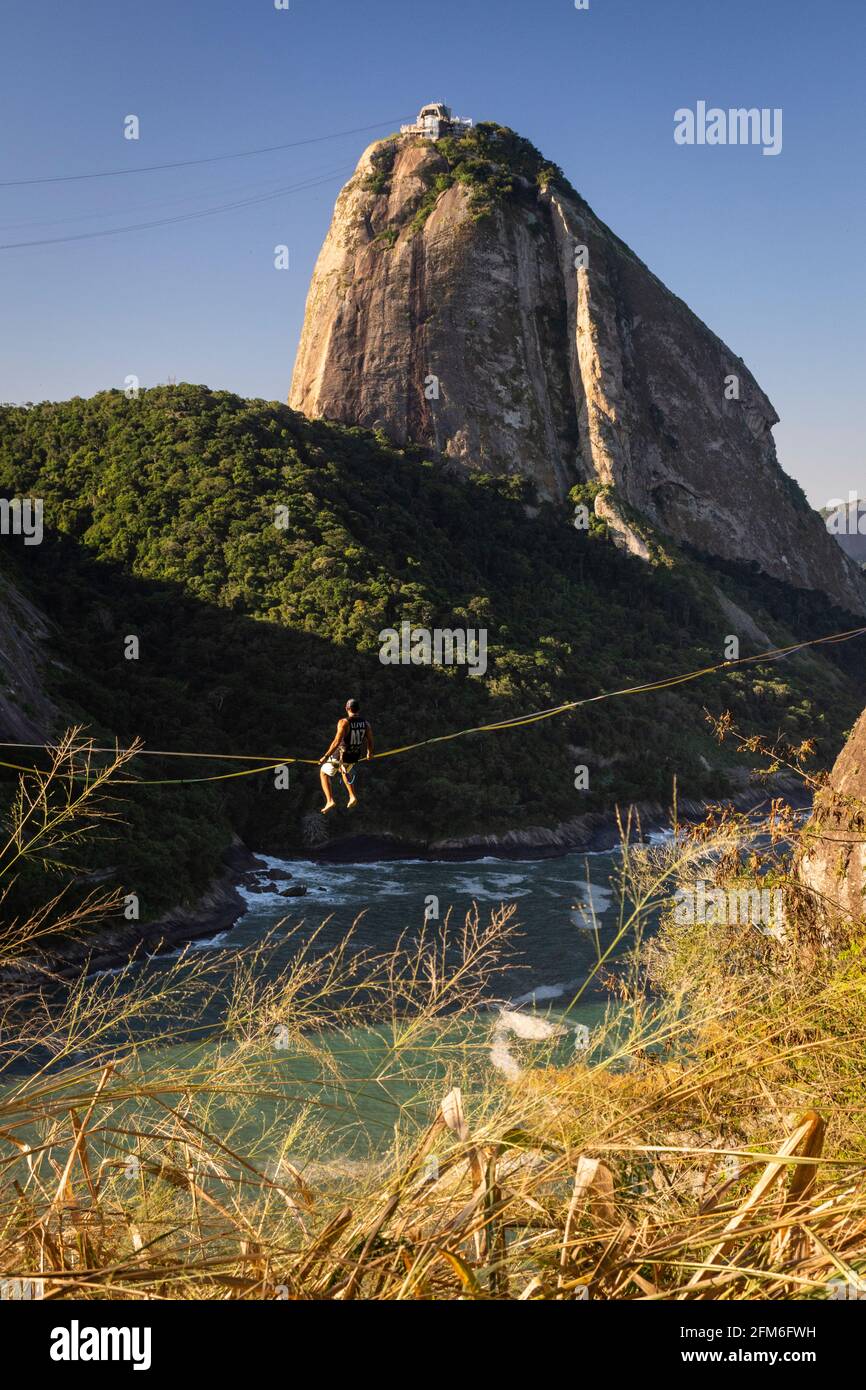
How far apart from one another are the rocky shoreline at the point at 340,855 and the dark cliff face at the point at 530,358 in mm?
34702

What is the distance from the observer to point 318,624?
188 ft

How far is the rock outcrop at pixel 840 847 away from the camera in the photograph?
40.4 feet

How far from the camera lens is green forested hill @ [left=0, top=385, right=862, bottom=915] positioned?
48.1 m

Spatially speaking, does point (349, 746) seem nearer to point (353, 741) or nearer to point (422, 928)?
point (353, 741)

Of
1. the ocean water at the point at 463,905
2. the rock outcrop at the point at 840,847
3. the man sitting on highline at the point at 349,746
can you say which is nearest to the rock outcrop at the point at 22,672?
the ocean water at the point at 463,905

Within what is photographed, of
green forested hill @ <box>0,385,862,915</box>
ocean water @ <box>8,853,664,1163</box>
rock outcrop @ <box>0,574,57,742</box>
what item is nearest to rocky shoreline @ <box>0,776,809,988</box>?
ocean water @ <box>8,853,664,1163</box>

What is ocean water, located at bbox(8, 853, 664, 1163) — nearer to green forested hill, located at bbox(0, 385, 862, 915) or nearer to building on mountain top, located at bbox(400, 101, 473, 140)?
green forested hill, located at bbox(0, 385, 862, 915)

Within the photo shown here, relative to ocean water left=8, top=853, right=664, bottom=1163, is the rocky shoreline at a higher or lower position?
higher

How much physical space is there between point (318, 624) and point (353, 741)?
47797mm

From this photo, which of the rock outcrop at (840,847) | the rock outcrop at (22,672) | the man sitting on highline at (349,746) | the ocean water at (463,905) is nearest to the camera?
the man sitting on highline at (349,746)

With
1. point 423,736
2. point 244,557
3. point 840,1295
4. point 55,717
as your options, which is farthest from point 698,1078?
point 244,557

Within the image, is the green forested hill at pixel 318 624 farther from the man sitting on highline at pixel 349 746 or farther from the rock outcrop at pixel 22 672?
the man sitting on highline at pixel 349 746

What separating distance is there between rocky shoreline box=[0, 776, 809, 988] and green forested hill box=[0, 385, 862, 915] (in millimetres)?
764

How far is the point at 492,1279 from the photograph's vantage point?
8.20 feet
